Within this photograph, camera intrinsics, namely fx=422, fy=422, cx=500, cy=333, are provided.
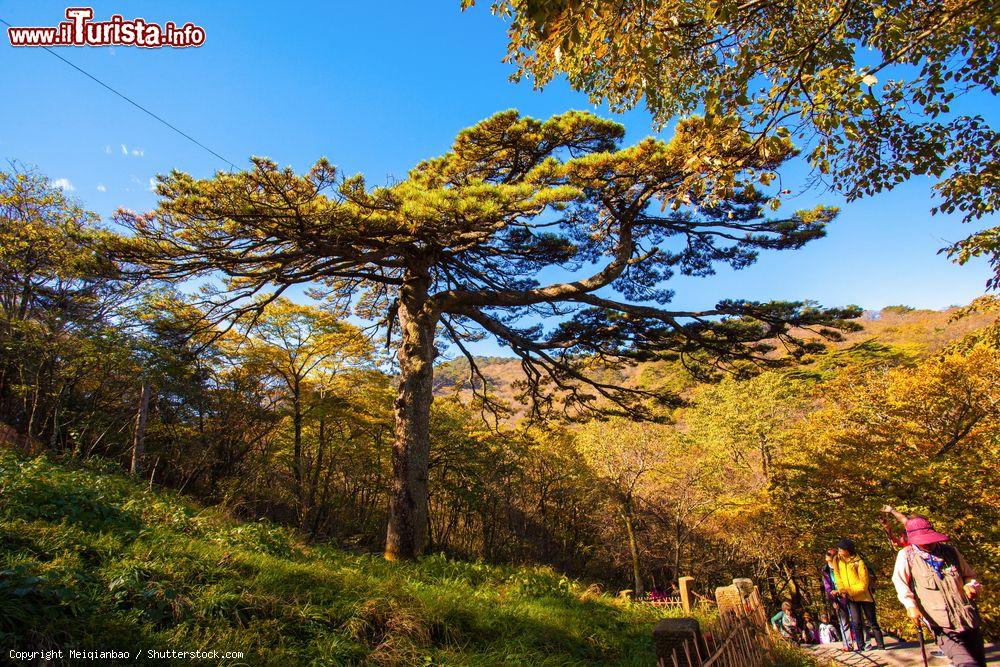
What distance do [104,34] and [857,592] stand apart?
11.8 meters

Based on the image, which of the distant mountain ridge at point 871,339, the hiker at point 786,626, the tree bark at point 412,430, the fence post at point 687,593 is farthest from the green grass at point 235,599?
the distant mountain ridge at point 871,339

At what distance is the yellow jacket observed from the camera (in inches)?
209

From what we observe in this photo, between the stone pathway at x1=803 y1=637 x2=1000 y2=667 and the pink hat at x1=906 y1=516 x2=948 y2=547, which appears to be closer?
the pink hat at x1=906 y1=516 x2=948 y2=547

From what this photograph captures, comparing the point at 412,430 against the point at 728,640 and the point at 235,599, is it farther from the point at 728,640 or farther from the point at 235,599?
the point at 728,640

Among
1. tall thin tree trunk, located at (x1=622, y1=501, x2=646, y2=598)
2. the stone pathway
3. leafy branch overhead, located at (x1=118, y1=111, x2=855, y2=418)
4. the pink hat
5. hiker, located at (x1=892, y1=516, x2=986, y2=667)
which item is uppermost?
leafy branch overhead, located at (x1=118, y1=111, x2=855, y2=418)

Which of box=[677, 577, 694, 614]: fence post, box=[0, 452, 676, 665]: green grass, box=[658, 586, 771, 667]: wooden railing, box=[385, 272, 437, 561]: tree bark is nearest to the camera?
box=[0, 452, 676, 665]: green grass

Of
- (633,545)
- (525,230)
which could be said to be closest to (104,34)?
(525,230)

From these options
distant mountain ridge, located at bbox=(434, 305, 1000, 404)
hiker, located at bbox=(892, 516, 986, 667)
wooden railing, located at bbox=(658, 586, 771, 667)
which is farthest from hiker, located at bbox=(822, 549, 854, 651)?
distant mountain ridge, located at bbox=(434, 305, 1000, 404)

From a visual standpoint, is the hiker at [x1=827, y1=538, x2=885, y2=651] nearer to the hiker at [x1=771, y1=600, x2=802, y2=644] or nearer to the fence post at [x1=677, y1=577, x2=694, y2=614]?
the fence post at [x1=677, y1=577, x2=694, y2=614]

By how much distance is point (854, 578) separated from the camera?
535 centimetres

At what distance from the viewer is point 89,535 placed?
375cm

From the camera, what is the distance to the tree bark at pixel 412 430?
21.6 feet

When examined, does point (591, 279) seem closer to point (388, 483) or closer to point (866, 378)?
point (866, 378)

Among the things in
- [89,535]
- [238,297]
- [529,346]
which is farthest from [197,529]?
[529,346]
